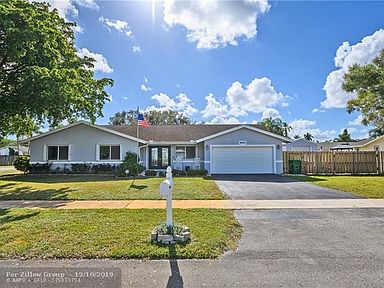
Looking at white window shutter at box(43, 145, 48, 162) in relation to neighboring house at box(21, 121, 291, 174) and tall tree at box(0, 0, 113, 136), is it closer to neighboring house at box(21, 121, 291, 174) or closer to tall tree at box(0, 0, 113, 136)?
neighboring house at box(21, 121, 291, 174)

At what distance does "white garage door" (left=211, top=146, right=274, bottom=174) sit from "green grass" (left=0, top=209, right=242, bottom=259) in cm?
1421

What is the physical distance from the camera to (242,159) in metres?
22.9

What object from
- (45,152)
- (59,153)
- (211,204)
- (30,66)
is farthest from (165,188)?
(45,152)

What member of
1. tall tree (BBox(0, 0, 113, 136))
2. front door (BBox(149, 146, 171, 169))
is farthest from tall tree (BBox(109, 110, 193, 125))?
tall tree (BBox(0, 0, 113, 136))

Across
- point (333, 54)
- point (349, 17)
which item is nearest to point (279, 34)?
point (349, 17)

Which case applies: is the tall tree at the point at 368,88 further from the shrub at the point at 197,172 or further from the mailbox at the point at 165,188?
the mailbox at the point at 165,188

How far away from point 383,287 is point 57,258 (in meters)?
4.82

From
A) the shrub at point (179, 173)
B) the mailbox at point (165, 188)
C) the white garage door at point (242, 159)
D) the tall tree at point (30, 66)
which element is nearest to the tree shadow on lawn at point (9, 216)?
the mailbox at point (165, 188)

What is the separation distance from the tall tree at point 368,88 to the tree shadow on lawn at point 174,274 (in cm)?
1814

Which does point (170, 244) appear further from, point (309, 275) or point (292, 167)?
point (292, 167)

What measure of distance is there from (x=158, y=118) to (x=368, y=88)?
3933cm

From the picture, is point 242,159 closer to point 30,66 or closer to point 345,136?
point 30,66

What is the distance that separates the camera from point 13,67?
1614cm

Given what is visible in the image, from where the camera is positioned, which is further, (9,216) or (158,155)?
(158,155)
